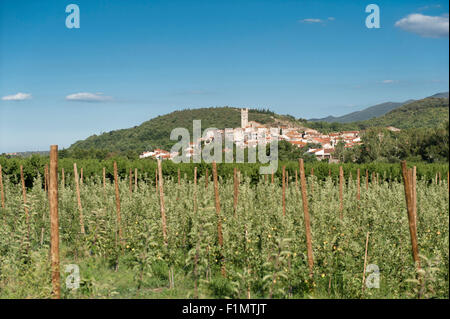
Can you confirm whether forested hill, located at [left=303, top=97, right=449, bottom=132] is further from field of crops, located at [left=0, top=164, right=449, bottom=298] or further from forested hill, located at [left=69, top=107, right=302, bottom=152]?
field of crops, located at [left=0, top=164, right=449, bottom=298]

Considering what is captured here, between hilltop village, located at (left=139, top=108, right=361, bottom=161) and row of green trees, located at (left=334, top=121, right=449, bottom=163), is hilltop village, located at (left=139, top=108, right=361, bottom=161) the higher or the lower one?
the higher one

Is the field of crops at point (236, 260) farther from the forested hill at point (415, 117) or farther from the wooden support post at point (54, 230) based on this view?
the forested hill at point (415, 117)

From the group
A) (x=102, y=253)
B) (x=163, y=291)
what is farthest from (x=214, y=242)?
(x=102, y=253)

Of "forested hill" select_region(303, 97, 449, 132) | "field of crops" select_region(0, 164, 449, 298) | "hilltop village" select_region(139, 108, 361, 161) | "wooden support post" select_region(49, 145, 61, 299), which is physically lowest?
"field of crops" select_region(0, 164, 449, 298)

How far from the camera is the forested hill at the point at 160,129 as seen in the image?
74.2m

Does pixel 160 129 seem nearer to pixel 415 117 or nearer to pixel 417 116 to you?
pixel 415 117

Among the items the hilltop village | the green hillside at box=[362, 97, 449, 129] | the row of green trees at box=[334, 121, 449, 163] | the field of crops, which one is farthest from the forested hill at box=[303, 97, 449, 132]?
the field of crops

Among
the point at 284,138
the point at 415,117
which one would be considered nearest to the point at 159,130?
the point at 284,138

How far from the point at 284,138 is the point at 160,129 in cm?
2985

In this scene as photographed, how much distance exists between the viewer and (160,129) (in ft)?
286

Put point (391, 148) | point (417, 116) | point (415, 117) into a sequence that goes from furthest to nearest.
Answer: point (415, 117), point (417, 116), point (391, 148)

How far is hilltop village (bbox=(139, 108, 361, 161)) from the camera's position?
66.6 m

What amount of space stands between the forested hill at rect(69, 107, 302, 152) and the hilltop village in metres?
4.85
